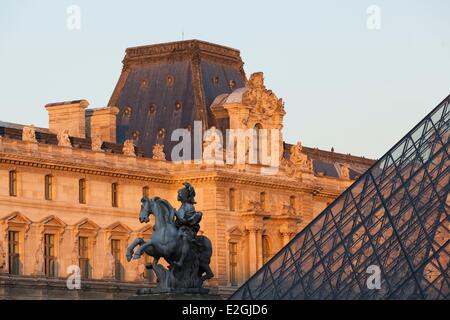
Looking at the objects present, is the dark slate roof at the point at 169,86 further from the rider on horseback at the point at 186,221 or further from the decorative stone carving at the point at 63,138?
the rider on horseback at the point at 186,221

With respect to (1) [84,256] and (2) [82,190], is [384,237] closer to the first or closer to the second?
(2) [82,190]

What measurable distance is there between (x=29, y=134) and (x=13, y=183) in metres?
2.41

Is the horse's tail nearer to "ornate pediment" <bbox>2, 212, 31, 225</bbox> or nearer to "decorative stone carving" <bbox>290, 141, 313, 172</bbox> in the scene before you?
"ornate pediment" <bbox>2, 212, 31, 225</bbox>

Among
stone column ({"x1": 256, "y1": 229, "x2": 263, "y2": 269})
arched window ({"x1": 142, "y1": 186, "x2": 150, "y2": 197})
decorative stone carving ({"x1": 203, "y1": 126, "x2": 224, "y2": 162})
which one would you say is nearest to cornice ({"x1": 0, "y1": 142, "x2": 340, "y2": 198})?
arched window ({"x1": 142, "y1": 186, "x2": 150, "y2": 197})

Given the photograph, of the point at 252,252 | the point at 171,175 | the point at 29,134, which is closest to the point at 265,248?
the point at 252,252

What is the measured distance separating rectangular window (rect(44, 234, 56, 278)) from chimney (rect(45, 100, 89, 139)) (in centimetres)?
890

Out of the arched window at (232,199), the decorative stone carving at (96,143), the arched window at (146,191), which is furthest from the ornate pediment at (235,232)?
the decorative stone carving at (96,143)

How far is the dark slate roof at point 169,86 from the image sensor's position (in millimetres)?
134375

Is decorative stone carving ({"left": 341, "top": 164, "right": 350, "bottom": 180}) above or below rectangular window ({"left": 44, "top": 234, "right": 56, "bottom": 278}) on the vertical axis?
above

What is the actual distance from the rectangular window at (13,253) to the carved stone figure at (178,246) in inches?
1672

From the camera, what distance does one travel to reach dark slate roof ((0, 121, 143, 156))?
393 feet

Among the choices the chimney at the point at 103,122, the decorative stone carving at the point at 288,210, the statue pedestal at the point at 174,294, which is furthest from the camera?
the decorative stone carving at the point at 288,210
